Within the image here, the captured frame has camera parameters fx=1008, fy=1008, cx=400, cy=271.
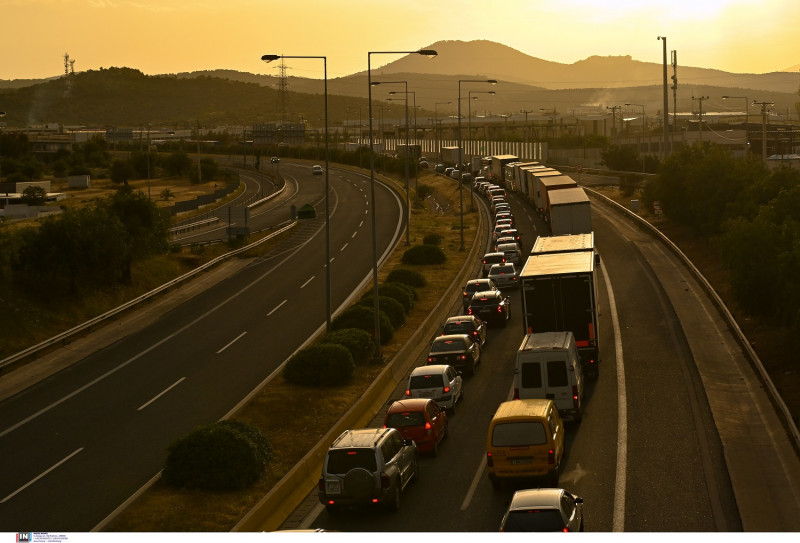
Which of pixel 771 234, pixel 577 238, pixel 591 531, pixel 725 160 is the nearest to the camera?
pixel 591 531

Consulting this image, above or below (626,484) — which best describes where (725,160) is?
above

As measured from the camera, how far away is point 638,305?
4575 centimetres

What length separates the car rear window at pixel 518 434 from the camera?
73.5 feet

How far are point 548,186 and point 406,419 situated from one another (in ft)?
150

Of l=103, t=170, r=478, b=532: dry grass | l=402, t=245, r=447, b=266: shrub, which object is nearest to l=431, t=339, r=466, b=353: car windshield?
l=103, t=170, r=478, b=532: dry grass

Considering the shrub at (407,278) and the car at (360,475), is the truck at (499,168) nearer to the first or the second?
the shrub at (407,278)

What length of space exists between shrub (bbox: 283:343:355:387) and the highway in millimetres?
1583

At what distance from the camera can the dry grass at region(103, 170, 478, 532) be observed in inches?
829

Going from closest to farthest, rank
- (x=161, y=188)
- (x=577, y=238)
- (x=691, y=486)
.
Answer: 1. (x=691, y=486)
2. (x=577, y=238)
3. (x=161, y=188)

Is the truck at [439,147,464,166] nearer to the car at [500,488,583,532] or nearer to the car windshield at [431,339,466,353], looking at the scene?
the car windshield at [431,339,466,353]

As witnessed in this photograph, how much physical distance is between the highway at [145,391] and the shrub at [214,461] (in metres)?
1.38

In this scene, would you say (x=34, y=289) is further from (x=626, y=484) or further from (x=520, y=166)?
(x=520, y=166)

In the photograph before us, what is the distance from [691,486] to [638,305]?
23824 mm

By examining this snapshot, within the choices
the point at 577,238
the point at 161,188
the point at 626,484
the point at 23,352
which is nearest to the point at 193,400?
the point at 23,352
